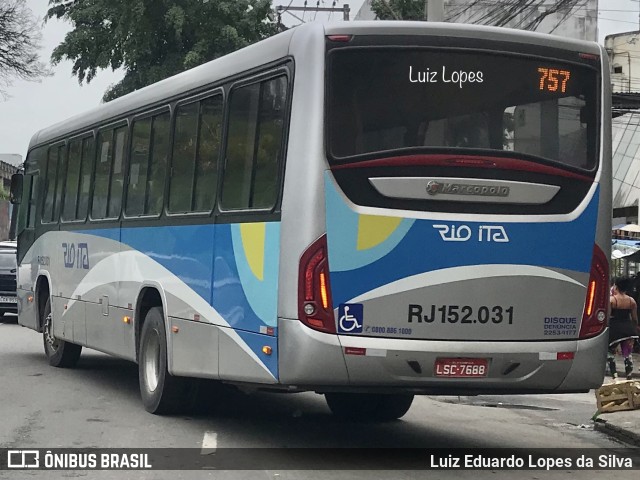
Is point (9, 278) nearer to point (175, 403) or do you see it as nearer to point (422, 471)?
point (175, 403)

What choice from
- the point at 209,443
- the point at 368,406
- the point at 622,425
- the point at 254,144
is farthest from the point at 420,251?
the point at 622,425

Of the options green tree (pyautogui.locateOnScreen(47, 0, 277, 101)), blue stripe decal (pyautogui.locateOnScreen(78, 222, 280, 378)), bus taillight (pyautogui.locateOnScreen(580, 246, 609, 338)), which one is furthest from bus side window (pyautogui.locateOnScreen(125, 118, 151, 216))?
green tree (pyautogui.locateOnScreen(47, 0, 277, 101))

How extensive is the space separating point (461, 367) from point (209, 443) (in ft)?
7.90

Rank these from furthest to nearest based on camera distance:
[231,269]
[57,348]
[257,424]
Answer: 1. [57,348]
2. [257,424]
3. [231,269]

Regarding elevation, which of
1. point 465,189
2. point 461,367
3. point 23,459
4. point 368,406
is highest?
point 465,189

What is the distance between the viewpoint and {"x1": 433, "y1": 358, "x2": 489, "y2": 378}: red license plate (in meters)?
8.79

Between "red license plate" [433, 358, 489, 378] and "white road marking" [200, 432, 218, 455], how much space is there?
2.04 m

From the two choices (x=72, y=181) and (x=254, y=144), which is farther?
(x=72, y=181)

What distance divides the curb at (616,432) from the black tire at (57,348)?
7.13 metres

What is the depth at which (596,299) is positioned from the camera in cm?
934

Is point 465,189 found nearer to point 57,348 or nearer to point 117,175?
point 117,175

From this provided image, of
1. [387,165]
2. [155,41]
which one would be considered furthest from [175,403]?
[155,41]

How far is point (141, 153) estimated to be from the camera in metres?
12.7

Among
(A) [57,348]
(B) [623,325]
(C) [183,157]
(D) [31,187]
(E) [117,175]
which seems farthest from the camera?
(B) [623,325]
